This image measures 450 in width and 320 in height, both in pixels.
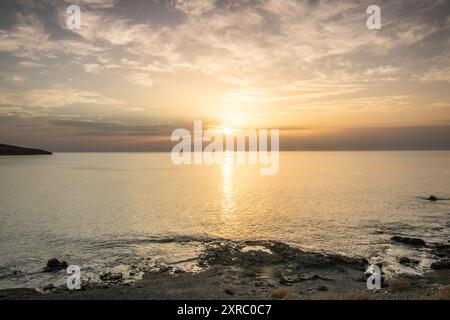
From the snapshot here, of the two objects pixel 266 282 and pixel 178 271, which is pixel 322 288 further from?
pixel 178 271


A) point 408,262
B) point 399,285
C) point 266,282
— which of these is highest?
point 399,285

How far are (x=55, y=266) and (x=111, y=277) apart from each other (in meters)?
7.35

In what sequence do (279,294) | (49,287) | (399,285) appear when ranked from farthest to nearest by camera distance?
(49,287) < (399,285) < (279,294)

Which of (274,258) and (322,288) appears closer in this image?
(322,288)

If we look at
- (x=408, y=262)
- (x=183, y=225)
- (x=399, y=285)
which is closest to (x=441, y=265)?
(x=408, y=262)

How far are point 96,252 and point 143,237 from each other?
8.98m

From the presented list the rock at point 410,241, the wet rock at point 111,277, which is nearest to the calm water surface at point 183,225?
the wet rock at point 111,277

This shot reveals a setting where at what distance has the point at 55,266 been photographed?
3525 cm

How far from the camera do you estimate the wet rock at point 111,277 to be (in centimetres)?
3198

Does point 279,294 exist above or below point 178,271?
above

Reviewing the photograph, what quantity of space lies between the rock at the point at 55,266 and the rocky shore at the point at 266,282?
549 cm

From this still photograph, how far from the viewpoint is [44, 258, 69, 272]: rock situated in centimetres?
3470

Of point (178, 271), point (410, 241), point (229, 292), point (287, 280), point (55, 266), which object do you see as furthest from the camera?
point (410, 241)

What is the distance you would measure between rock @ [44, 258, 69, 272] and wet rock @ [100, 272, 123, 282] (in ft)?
18.1
